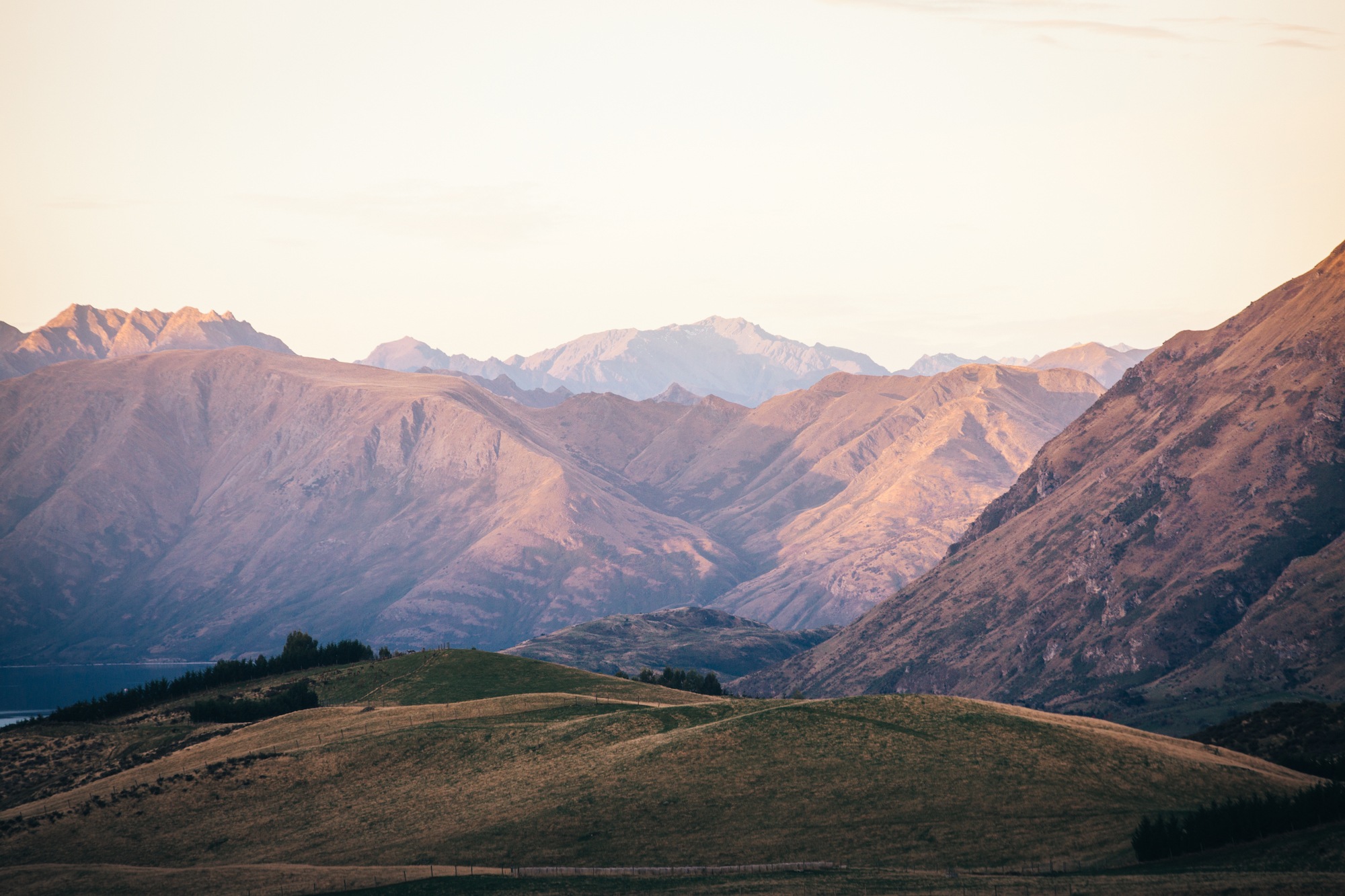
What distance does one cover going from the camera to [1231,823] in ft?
263

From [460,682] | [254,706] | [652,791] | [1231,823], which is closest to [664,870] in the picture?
[652,791]

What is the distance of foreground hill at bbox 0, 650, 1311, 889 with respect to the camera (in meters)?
85.6

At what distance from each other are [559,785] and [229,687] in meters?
111

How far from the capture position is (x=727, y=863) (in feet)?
270

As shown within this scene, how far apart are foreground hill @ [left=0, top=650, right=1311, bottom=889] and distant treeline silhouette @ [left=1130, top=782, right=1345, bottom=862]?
2635mm

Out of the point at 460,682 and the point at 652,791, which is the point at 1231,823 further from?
the point at 460,682

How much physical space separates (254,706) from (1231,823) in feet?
416

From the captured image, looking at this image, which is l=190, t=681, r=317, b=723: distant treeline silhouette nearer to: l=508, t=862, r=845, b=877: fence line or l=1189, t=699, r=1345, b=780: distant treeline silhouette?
l=508, t=862, r=845, b=877: fence line

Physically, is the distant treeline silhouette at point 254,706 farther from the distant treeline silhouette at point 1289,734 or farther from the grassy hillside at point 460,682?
the distant treeline silhouette at point 1289,734

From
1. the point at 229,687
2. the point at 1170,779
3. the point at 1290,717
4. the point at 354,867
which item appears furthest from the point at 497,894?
the point at 229,687

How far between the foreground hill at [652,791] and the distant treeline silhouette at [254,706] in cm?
2895

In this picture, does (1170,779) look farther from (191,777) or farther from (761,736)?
(191,777)

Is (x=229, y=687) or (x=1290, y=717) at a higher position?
(x=229, y=687)

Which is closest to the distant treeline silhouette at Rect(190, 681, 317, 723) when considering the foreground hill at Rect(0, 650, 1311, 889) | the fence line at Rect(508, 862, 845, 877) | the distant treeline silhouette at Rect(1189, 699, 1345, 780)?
the foreground hill at Rect(0, 650, 1311, 889)
